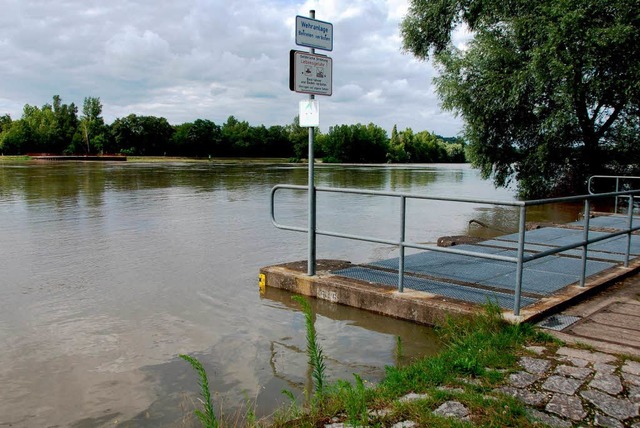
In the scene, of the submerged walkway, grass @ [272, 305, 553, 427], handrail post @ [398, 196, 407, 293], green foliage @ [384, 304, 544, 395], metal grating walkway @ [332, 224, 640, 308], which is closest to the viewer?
grass @ [272, 305, 553, 427]

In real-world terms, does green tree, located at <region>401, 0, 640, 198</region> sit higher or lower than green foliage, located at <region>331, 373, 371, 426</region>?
higher

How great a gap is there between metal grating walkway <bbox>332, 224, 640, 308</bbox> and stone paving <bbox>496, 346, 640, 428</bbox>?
1169 mm

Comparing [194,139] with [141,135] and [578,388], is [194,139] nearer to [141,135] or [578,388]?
[141,135]

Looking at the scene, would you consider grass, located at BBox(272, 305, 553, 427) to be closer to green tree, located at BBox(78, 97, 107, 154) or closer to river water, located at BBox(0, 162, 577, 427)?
river water, located at BBox(0, 162, 577, 427)

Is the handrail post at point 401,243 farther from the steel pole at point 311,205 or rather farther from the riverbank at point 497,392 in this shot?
the riverbank at point 497,392

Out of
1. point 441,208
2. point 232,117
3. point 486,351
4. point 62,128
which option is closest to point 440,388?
point 486,351

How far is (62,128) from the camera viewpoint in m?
108

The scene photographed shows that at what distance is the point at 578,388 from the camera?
131 inches

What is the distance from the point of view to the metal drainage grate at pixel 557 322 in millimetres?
4547

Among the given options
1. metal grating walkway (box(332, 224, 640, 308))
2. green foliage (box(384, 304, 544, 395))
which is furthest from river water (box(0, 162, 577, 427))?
metal grating walkway (box(332, 224, 640, 308))

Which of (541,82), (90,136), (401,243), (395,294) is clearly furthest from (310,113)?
(90,136)

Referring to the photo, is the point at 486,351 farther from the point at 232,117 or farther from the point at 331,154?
the point at 232,117

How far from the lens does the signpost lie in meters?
5.96

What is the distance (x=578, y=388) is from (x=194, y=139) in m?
121
